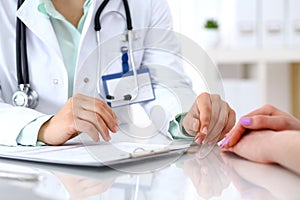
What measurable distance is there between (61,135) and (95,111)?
0.09m

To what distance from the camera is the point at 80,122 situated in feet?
2.81

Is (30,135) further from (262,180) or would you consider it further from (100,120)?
(262,180)

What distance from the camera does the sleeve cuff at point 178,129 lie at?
829 mm

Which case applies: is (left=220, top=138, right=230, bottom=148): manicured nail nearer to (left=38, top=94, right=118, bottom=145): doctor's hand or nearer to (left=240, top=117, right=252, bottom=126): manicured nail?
(left=240, top=117, right=252, bottom=126): manicured nail

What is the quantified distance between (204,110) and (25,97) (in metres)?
0.44

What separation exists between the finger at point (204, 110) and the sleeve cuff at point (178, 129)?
0.03 meters

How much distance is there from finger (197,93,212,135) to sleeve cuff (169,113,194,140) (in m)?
0.03

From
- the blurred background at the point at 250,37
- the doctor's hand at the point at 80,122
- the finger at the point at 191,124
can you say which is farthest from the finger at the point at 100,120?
the blurred background at the point at 250,37

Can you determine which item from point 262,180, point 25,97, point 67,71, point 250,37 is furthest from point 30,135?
point 250,37

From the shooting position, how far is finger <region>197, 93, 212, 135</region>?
83 centimetres

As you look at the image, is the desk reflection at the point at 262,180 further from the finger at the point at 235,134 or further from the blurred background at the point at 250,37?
the blurred background at the point at 250,37

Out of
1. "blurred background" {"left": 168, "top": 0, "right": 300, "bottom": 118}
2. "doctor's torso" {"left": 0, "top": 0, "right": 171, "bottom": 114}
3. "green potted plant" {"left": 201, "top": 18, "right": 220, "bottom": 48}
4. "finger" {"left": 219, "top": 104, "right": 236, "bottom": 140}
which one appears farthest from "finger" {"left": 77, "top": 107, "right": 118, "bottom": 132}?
"green potted plant" {"left": 201, "top": 18, "right": 220, "bottom": 48}

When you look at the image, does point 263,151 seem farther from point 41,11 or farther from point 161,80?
point 41,11

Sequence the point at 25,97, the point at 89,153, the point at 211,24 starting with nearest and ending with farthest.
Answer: the point at 89,153, the point at 25,97, the point at 211,24
